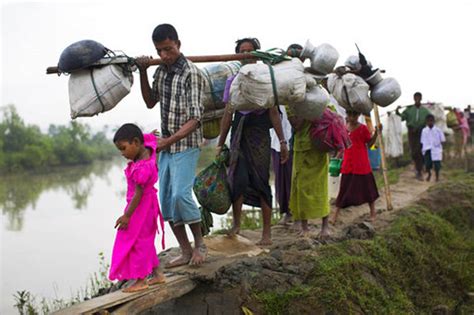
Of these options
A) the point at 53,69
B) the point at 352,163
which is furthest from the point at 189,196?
the point at 352,163

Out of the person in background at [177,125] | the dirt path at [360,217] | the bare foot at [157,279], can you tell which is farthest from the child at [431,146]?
the bare foot at [157,279]

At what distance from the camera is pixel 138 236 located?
11.1 feet

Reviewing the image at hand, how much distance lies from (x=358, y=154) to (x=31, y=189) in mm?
15690

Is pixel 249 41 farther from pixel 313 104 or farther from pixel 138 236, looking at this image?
pixel 138 236

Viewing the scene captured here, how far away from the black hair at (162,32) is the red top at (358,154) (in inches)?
123

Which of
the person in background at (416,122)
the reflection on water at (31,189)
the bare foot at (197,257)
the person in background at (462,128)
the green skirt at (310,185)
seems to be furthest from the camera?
the reflection on water at (31,189)

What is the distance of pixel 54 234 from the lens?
457 inches

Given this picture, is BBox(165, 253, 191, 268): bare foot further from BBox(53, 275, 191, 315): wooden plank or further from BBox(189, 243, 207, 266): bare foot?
BBox(53, 275, 191, 315): wooden plank

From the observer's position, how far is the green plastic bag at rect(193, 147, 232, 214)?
438 cm

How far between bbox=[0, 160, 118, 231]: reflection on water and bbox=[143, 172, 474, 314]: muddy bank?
30.9 ft

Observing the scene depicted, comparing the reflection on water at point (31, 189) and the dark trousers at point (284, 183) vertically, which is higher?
the dark trousers at point (284, 183)

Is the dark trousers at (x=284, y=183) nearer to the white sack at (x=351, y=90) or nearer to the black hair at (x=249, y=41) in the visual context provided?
the white sack at (x=351, y=90)

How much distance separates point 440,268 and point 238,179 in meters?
2.56

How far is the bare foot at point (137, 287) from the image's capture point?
3.30m
